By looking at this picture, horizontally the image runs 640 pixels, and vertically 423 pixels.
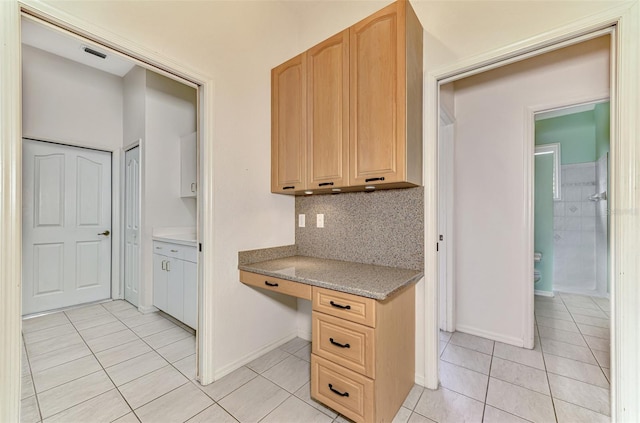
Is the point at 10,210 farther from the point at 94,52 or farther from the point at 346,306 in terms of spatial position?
the point at 94,52

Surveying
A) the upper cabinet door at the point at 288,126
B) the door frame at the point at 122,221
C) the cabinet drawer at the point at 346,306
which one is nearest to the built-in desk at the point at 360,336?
the cabinet drawer at the point at 346,306

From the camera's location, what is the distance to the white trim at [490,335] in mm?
2340

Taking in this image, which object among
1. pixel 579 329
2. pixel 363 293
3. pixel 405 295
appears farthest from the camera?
pixel 579 329

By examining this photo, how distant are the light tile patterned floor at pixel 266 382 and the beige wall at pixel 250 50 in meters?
0.27

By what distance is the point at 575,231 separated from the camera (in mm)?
3850

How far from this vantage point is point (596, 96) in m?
2.06

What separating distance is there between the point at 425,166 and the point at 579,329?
248cm

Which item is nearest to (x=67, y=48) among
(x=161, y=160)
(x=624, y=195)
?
(x=161, y=160)

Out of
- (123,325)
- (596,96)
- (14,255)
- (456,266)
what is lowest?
(123,325)

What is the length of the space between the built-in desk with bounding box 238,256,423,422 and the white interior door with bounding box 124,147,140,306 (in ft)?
8.07

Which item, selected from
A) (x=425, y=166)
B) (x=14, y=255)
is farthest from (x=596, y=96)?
(x=14, y=255)

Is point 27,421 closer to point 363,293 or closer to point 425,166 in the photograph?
point 363,293

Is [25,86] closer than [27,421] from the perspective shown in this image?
No

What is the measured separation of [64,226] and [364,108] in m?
3.87
